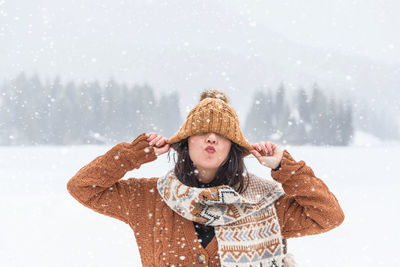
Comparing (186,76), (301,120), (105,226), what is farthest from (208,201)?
(186,76)

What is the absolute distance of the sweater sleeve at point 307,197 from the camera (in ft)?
4.80

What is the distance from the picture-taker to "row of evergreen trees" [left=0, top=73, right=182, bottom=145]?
9594 mm

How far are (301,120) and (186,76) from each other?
264 inches

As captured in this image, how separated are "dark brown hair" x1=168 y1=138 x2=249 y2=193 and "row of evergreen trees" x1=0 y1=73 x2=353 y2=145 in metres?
6.51

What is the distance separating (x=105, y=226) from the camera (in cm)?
421

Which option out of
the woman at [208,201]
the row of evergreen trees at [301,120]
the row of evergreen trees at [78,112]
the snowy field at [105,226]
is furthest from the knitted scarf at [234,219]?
the row of evergreen trees at [301,120]

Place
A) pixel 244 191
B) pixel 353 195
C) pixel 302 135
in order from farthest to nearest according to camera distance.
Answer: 1. pixel 302 135
2. pixel 353 195
3. pixel 244 191

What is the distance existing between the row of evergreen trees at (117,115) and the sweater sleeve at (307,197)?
22.0 feet

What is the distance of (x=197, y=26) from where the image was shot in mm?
24547

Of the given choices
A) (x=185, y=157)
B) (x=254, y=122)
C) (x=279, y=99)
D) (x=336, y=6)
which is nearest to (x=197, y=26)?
(x=336, y=6)

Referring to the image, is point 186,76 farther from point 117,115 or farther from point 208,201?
point 208,201

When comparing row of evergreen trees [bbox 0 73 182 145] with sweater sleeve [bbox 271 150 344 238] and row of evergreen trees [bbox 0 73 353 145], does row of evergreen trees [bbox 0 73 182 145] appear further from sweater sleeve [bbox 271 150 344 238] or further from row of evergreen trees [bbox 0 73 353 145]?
sweater sleeve [bbox 271 150 344 238]

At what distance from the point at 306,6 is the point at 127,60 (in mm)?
14495

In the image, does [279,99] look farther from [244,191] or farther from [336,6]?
[336,6]
